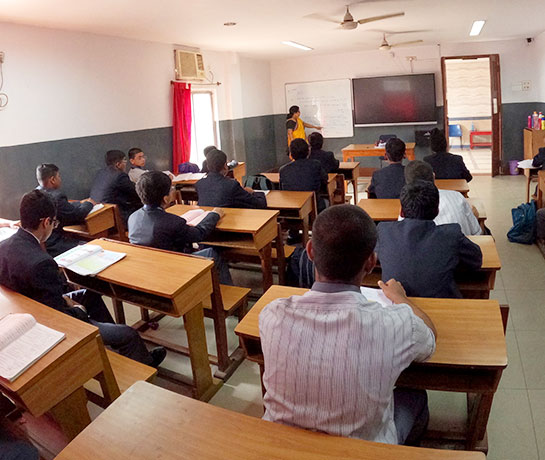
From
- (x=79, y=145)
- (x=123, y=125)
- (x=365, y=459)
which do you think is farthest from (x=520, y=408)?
(x=123, y=125)

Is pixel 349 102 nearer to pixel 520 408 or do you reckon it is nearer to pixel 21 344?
pixel 520 408

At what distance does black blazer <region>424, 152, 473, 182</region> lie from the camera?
15.8ft

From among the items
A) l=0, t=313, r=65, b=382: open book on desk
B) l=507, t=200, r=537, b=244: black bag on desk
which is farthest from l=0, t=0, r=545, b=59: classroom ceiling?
l=0, t=313, r=65, b=382: open book on desk

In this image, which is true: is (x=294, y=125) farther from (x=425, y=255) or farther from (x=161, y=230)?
(x=425, y=255)

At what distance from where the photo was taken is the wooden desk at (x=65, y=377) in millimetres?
1584

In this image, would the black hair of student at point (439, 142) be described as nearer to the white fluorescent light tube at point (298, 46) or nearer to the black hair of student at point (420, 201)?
the black hair of student at point (420, 201)

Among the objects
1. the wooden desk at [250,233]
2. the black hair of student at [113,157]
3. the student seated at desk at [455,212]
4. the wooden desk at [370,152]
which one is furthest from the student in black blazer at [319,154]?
the student seated at desk at [455,212]

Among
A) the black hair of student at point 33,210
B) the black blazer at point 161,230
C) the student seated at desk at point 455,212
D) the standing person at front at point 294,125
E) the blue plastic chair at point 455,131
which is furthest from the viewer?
the blue plastic chair at point 455,131

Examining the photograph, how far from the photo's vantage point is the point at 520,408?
2297mm

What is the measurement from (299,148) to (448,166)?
61.7 inches

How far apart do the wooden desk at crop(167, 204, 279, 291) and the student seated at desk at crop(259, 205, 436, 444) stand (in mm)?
1803

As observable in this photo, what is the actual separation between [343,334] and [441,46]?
8819 millimetres

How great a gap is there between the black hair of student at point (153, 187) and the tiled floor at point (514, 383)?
102 centimetres

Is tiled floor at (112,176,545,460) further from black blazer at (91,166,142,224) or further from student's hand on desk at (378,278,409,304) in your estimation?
black blazer at (91,166,142,224)
